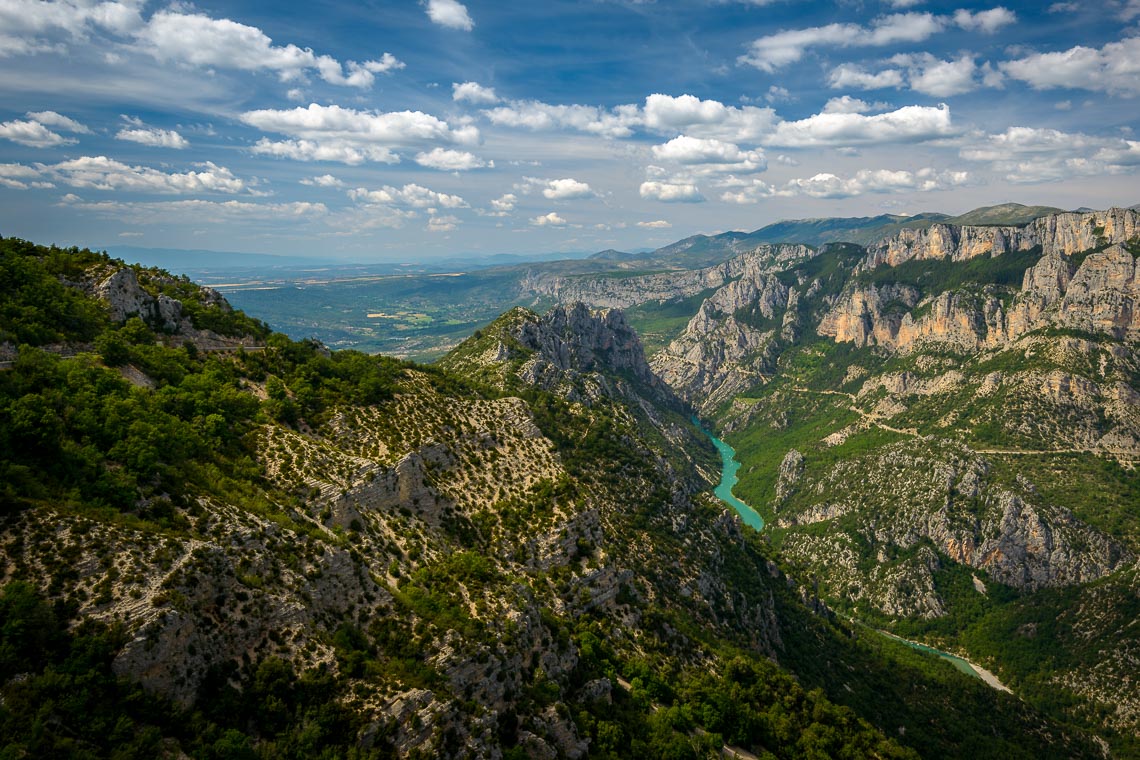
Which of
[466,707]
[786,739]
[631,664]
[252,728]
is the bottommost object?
[786,739]

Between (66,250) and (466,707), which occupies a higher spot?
(66,250)

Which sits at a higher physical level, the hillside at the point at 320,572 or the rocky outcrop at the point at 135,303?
the rocky outcrop at the point at 135,303

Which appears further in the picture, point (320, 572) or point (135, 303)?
point (135, 303)

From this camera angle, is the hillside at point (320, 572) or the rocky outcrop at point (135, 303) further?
the rocky outcrop at point (135, 303)

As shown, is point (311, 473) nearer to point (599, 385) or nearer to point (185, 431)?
point (185, 431)

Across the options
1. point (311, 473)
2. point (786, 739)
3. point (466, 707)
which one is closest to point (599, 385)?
point (786, 739)

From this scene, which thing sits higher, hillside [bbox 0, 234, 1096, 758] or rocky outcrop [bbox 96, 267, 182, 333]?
rocky outcrop [bbox 96, 267, 182, 333]

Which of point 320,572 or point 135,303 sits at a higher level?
point 135,303

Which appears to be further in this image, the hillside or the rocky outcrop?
the rocky outcrop
